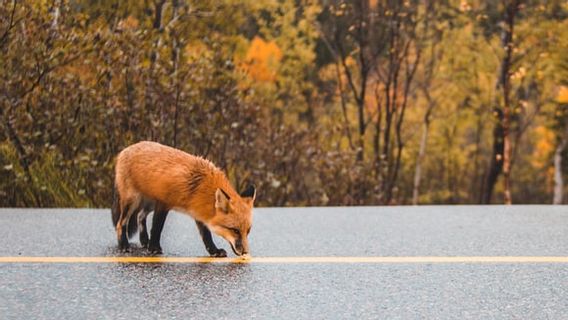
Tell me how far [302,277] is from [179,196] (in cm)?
112

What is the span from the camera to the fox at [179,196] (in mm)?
5793

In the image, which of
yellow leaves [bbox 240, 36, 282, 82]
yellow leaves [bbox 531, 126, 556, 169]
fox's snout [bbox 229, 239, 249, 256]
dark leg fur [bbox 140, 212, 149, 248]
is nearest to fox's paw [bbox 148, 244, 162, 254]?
dark leg fur [bbox 140, 212, 149, 248]

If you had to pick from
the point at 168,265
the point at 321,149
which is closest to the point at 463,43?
the point at 321,149

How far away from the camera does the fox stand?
228 inches

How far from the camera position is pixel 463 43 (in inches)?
1291

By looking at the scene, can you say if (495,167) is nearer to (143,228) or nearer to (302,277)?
(143,228)

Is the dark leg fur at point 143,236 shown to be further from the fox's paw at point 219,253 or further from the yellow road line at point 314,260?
the fox's paw at point 219,253

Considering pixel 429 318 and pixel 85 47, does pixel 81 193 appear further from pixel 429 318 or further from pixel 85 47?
pixel 429 318

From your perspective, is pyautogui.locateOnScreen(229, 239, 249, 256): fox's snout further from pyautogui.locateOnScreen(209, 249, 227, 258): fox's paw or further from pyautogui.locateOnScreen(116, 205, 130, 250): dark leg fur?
pyautogui.locateOnScreen(116, 205, 130, 250): dark leg fur

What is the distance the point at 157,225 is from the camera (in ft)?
19.9

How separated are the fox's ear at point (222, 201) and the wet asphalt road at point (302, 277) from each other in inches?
16.2

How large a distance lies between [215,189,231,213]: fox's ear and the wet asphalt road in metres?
0.41

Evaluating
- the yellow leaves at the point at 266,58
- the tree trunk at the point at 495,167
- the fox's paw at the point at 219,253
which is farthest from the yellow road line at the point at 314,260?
the yellow leaves at the point at 266,58

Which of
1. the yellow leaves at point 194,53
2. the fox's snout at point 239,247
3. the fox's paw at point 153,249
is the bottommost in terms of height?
the fox's paw at point 153,249
